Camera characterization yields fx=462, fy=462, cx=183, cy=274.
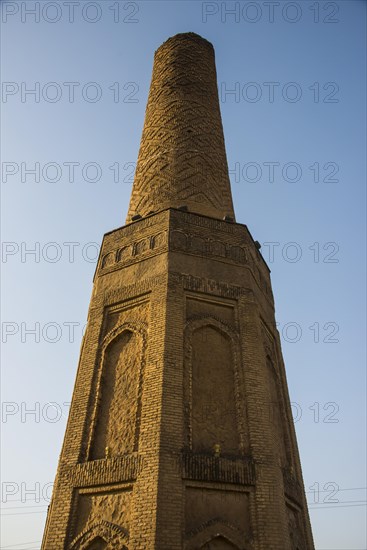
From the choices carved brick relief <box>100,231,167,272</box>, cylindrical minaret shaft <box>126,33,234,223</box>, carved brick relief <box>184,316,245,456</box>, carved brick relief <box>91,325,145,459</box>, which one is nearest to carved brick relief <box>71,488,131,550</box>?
carved brick relief <box>91,325,145,459</box>

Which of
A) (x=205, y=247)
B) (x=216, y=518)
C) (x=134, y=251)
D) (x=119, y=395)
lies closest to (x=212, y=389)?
(x=119, y=395)

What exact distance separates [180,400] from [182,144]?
6.25 m

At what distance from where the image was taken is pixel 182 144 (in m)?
10.5

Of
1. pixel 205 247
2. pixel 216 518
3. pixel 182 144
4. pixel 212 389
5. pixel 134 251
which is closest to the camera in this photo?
pixel 216 518

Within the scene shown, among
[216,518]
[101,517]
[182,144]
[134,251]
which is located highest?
[182,144]

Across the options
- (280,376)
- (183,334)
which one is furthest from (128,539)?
(280,376)

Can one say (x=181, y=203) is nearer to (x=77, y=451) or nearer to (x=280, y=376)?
(x=280, y=376)

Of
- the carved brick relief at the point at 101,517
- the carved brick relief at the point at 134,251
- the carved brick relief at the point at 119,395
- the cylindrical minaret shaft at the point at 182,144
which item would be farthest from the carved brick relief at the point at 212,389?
the cylindrical minaret shaft at the point at 182,144

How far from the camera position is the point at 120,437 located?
21.2 feet

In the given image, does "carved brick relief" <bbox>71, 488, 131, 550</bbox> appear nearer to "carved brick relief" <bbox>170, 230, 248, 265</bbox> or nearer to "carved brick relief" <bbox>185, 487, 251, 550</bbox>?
"carved brick relief" <bbox>185, 487, 251, 550</bbox>

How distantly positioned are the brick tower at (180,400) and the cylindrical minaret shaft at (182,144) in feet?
0.24

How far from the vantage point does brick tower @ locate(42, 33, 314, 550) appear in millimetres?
5707

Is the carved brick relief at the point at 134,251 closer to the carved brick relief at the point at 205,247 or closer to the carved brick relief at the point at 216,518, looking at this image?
the carved brick relief at the point at 205,247

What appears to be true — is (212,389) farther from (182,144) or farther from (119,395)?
(182,144)
